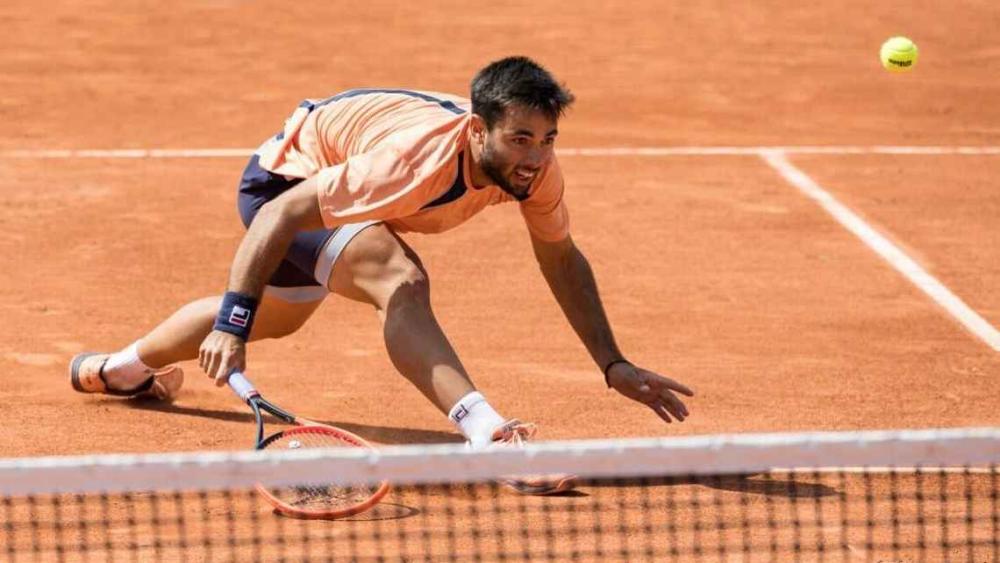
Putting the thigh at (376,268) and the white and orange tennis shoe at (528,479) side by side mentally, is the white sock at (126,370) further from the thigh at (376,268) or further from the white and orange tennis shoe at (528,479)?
the white and orange tennis shoe at (528,479)

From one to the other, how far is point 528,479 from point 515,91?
1.26 meters

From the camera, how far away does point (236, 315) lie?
17.5 feet

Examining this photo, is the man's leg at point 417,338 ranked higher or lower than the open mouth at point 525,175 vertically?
lower

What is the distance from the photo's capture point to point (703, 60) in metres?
14.7

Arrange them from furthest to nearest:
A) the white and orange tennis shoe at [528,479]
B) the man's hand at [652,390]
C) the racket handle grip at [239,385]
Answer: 1. the man's hand at [652,390]
2. the white and orange tennis shoe at [528,479]
3. the racket handle grip at [239,385]

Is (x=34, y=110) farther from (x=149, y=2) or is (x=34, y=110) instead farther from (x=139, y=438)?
(x=139, y=438)

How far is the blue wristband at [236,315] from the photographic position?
5.32m

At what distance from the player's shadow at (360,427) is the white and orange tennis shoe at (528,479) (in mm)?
751

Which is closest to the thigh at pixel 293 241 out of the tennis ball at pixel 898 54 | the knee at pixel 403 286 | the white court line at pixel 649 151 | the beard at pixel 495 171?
the knee at pixel 403 286

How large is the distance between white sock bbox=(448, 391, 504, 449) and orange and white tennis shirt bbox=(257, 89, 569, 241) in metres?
0.63

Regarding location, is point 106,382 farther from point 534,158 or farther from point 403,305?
point 534,158

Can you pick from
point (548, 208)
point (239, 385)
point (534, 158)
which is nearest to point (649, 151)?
point (548, 208)

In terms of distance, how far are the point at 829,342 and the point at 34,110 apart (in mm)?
7033

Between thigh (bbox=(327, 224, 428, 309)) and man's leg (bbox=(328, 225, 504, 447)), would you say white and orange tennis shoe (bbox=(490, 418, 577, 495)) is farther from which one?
thigh (bbox=(327, 224, 428, 309))
